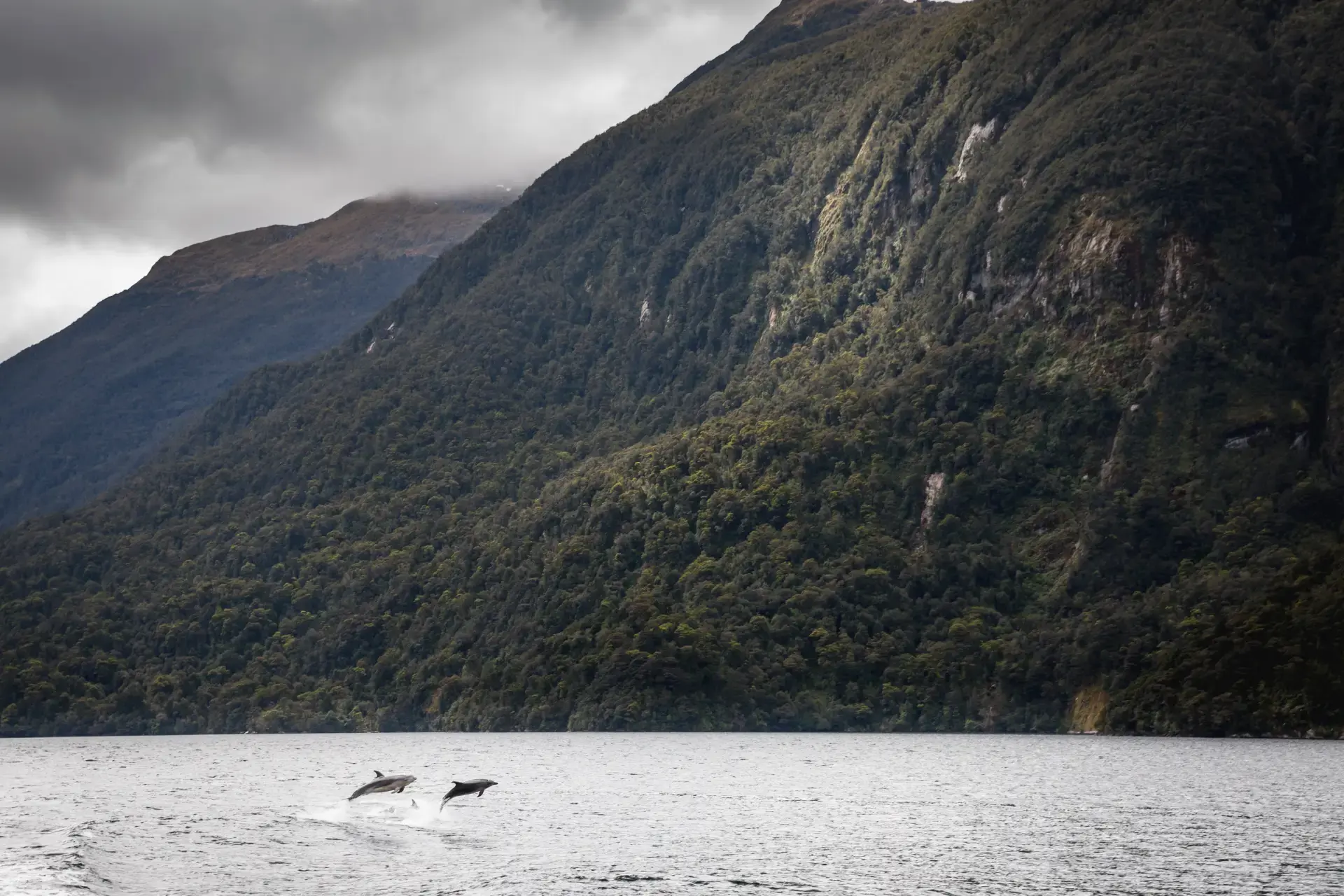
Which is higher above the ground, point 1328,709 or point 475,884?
point 1328,709

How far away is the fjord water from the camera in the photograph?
73.2 m

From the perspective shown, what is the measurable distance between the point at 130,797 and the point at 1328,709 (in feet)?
427

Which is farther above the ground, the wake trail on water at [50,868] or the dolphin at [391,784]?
the dolphin at [391,784]

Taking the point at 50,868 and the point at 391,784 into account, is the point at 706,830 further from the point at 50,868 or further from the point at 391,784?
the point at 50,868

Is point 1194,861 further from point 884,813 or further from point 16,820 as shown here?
point 16,820

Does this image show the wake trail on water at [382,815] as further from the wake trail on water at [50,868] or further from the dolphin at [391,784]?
the wake trail on water at [50,868]

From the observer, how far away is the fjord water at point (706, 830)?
240 feet

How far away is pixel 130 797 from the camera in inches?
4843

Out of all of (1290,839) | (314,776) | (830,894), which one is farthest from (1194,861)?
(314,776)

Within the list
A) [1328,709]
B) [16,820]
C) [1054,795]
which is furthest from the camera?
[1328,709]

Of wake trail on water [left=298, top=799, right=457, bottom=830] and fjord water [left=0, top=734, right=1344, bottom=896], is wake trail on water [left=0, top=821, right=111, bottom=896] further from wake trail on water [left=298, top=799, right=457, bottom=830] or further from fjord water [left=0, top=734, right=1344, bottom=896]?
wake trail on water [left=298, top=799, right=457, bottom=830]

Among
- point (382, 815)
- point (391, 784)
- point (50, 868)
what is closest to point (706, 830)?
point (391, 784)

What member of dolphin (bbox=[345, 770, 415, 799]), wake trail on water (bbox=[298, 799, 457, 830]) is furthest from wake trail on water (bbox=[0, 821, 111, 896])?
dolphin (bbox=[345, 770, 415, 799])

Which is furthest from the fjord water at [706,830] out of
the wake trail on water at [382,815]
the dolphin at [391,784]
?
the dolphin at [391,784]
